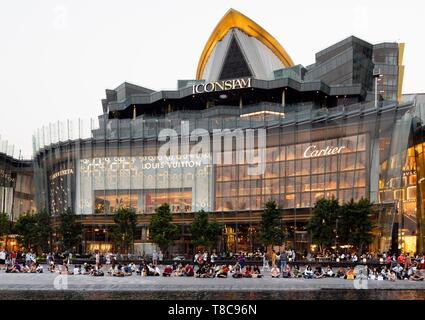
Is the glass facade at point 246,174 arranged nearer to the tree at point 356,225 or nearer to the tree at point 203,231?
the tree at point 203,231

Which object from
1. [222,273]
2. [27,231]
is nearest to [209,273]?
[222,273]

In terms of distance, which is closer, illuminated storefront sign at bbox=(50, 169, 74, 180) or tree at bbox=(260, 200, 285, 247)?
tree at bbox=(260, 200, 285, 247)

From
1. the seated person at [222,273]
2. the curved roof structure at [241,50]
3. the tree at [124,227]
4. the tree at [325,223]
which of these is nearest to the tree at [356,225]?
the tree at [325,223]

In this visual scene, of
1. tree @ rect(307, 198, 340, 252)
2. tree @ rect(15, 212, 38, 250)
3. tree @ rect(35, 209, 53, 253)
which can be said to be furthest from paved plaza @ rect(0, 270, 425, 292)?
tree @ rect(35, 209, 53, 253)

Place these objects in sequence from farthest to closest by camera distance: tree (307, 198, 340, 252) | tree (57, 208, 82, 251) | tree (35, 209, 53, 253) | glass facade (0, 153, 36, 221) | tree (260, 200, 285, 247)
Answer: glass facade (0, 153, 36, 221)
tree (35, 209, 53, 253)
tree (57, 208, 82, 251)
tree (260, 200, 285, 247)
tree (307, 198, 340, 252)

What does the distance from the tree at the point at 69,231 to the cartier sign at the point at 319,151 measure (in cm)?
2929

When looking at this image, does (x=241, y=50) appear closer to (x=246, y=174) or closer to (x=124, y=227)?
(x=246, y=174)

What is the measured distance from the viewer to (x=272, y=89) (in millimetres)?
79688

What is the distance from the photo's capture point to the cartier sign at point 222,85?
78713 millimetres

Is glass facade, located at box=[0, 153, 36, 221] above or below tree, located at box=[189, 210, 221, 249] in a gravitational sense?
above

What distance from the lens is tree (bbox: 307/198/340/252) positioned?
50.4 metres

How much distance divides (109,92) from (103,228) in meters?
39.1

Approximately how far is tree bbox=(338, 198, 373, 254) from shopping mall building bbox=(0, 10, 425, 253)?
727 centimetres

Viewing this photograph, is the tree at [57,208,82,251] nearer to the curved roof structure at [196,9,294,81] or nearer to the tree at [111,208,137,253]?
the tree at [111,208,137,253]
